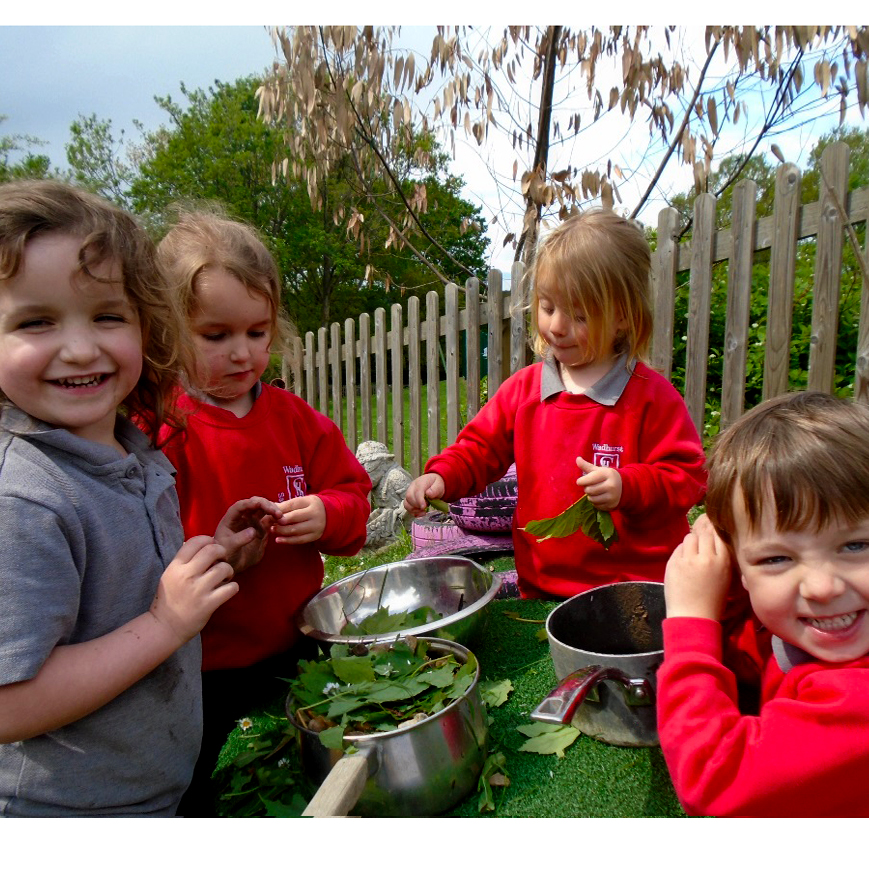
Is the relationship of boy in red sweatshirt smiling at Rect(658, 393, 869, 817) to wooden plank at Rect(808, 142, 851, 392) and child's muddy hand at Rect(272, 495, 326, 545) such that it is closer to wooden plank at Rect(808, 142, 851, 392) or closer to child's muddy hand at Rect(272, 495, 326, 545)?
child's muddy hand at Rect(272, 495, 326, 545)

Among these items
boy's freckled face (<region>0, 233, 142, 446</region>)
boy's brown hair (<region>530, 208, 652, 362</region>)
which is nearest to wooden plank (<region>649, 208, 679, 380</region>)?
boy's brown hair (<region>530, 208, 652, 362</region>)

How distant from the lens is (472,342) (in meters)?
5.35

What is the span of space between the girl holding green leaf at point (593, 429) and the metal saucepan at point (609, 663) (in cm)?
42

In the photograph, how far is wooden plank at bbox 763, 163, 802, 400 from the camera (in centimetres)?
338

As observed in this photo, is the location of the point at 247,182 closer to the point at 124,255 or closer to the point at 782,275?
the point at 782,275

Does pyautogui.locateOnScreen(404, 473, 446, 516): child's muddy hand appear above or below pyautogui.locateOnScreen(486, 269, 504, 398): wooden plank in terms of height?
below

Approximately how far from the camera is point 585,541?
2.10 metres

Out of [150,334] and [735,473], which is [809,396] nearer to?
[735,473]

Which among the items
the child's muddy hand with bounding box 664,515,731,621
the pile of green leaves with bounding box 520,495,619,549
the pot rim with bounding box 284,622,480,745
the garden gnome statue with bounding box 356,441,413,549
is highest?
the child's muddy hand with bounding box 664,515,731,621

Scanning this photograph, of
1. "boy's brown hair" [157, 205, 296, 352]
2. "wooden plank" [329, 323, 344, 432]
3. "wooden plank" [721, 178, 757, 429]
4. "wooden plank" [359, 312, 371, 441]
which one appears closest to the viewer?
"boy's brown hair" [157, 205, 296, 352]

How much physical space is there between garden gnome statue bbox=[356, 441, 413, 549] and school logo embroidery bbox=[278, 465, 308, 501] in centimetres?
322

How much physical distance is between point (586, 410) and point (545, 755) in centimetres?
111

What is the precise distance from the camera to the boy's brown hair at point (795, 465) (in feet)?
3.27
